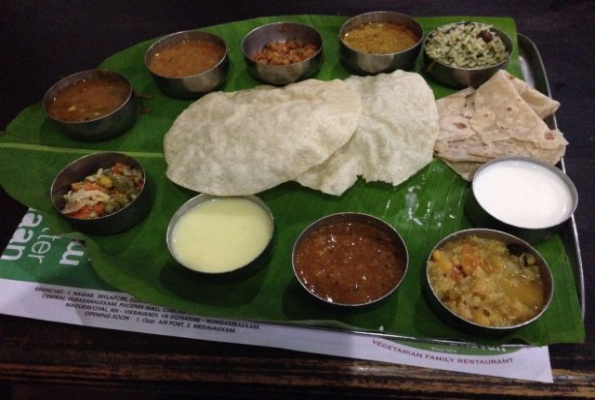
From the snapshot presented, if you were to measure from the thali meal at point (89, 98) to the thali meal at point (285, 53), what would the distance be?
111 cm

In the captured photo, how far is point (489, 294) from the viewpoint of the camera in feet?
7.15

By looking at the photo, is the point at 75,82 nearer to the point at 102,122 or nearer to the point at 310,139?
the point at 102,122

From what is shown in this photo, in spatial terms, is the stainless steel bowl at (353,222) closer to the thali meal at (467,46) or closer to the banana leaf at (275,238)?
the banana leaf at (275,238)

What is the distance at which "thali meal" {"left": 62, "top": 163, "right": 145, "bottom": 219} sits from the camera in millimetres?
2709

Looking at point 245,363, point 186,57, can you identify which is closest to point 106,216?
point 245,363

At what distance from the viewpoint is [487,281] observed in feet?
7.30

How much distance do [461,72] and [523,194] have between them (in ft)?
3.70

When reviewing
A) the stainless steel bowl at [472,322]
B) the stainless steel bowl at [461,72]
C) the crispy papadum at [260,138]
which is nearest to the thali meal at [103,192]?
the crispy papadum at [260,138]

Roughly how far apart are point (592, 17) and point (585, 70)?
913 mm

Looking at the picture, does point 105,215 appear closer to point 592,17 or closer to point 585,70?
point 585,70

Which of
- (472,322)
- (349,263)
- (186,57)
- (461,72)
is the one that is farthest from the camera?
(186,57)

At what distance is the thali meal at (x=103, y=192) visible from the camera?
2.71 meters

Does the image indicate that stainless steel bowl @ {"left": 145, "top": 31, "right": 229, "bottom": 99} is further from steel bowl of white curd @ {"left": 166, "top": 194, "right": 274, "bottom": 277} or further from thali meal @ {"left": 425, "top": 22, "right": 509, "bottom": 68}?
thali meal @ {"left": 425, "top": 22, "right": 509, "bottom": 68}

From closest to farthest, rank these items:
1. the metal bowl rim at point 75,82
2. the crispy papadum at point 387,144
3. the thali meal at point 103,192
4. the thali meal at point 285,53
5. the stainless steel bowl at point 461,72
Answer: the thali meal at point 103,192 < the crispy papadum at point 387,144 < the metal bowl rim at point 75,82 < the stainless steel bowl at point 461,72 < the thali meal at point 285,53
